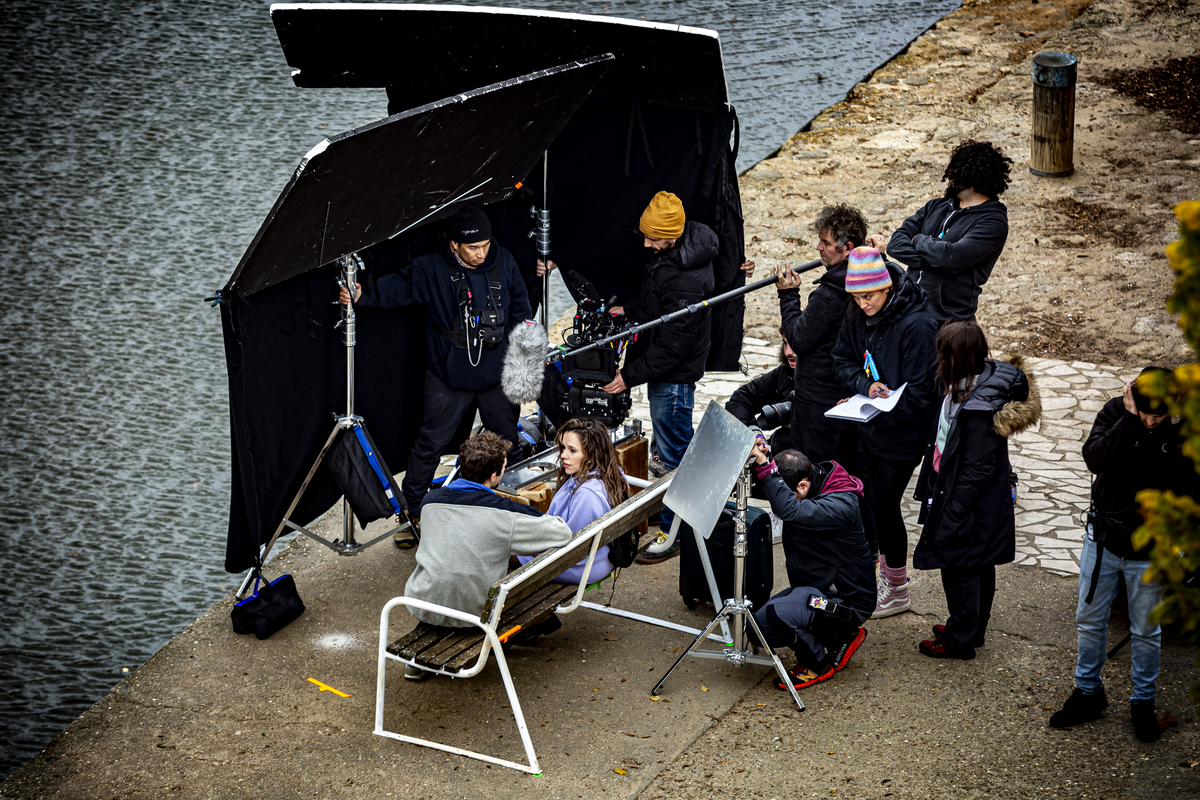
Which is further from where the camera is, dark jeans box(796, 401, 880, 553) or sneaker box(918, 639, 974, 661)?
dark jeans box(796, 401, 880, 553)

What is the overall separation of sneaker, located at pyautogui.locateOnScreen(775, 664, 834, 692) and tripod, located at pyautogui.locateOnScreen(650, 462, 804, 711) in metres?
0.06

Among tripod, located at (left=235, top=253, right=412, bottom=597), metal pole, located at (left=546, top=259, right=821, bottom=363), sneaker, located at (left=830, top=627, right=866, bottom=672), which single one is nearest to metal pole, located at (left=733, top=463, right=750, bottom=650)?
sneaker, located at (left=830, top=627, right=866, bottom=672)

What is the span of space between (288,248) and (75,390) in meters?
4.17

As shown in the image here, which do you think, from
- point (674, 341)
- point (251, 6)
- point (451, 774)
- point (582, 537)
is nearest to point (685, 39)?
point (674, 341)

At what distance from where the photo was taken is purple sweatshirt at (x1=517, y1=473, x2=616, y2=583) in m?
5.10

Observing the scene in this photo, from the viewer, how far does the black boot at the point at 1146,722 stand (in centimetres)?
441

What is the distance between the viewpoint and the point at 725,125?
6598 millimetres

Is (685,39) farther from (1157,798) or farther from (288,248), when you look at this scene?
(1157,798)

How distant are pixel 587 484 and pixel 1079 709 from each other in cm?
220

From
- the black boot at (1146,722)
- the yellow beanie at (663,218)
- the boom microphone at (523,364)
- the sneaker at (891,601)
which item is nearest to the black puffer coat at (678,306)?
the yellow beanie at (663,218)

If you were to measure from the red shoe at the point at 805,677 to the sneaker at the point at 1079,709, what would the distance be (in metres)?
0.91

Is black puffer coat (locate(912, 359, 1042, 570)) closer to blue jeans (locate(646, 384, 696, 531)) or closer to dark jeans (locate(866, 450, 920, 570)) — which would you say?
dark jeans (locate(866, 450, 920, 570))

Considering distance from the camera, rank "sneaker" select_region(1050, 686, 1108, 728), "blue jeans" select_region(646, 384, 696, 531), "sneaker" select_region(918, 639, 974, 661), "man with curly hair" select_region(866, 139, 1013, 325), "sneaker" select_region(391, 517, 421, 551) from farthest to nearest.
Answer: "blue jeans" select_region(646, 384, 696, 531) → "sneaker" select_region(391, 517, 421, 551) → "man with curly hair" select_region(866, 139, 1013, 325) → "sneaker" select_region(918, 639, 974, 661) → "sneaker" select_region(1050, 686, 1108, 728)

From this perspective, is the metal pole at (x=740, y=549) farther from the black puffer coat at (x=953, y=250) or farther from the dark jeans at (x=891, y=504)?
the black puffer coat at (x=953, y=250)
